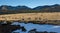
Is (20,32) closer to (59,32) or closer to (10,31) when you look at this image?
(10,31)

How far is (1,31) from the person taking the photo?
66.6ft

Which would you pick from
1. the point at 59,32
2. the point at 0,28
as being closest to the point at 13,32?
the point at 0,28

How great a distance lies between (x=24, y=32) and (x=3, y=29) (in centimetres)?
256

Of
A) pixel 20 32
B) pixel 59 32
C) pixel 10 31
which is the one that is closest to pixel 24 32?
pixel 20 32

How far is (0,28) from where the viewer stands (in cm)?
2159

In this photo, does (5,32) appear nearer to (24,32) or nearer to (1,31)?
(1,31)

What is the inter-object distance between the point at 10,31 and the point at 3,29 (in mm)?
774

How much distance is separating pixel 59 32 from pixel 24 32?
425 cm

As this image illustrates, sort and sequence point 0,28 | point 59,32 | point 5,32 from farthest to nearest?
point 59,32 → point 0,28 → point 5,32

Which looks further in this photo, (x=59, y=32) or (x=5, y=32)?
(x=59, y=32)

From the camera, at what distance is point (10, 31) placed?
68.8 feet

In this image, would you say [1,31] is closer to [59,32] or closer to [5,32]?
[5,32]

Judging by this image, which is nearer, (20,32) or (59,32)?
(20,32)

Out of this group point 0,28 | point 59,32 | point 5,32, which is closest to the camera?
point 5,32
